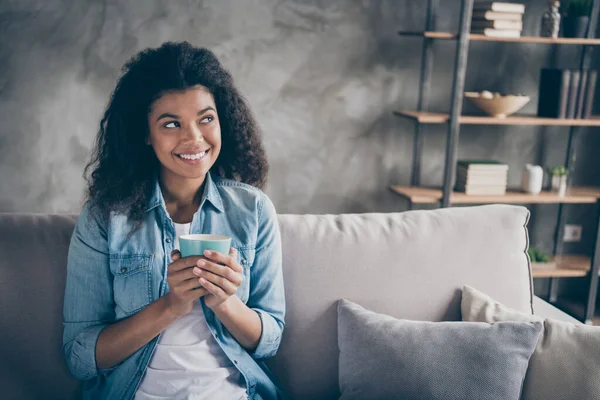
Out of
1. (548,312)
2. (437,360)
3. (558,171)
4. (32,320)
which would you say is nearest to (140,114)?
(32,320)

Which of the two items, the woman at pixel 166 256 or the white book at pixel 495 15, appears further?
the white book at pixel 495 15

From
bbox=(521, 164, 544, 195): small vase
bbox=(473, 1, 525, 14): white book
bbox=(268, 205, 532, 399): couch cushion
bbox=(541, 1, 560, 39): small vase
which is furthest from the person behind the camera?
bbox=(521, 164, 544, 195): small vase

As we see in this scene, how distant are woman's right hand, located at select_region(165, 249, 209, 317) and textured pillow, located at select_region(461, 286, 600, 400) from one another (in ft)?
2.26

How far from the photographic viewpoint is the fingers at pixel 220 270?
1017 millimetres

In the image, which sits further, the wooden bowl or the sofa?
the wooden bowl

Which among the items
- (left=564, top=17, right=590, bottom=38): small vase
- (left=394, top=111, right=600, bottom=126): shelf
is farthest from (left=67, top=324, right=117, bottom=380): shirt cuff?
(left=564, top=17, right=590, bottom=38): small vase

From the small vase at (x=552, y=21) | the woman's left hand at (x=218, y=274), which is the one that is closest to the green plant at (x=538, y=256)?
the small vase at (x=552, y=21)

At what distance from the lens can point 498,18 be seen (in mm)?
2781

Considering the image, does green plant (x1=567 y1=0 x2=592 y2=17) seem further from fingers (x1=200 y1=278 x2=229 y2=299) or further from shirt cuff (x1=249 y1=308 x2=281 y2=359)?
fingers (x1=200 y1=278 x2=229 y2=299)

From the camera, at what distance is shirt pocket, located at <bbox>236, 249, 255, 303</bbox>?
130cm

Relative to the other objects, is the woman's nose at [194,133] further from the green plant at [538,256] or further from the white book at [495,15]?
the green plant at [538,256]

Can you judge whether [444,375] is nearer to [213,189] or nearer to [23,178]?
[213,189]

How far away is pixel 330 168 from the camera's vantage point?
3148mm

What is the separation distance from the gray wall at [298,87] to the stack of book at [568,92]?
0.93 ft
